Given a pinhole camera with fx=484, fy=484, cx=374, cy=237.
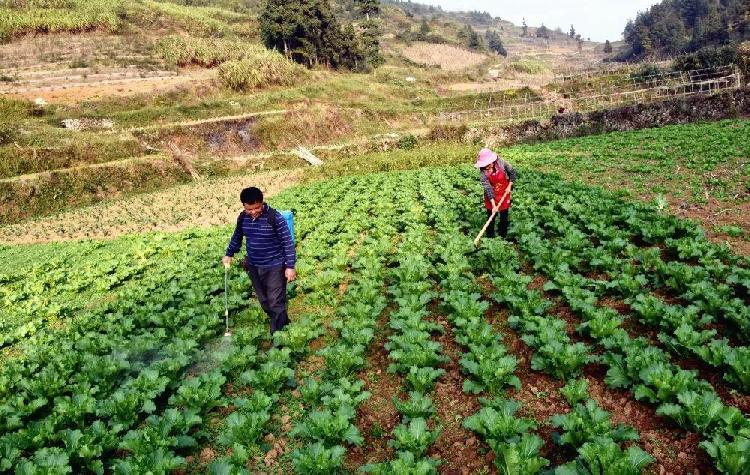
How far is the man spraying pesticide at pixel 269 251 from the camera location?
701 centimetres

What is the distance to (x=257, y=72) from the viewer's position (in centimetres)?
4675

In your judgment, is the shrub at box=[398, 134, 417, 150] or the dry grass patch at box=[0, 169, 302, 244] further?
the shrub at box=[398, 134, 417, 150]

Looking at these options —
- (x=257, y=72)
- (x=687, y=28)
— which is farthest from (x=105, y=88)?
(x=687, y=28)

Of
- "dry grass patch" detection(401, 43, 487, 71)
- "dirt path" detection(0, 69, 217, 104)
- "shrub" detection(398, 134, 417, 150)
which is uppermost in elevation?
"dry grass patch" detection(401, 43, 487, 71)

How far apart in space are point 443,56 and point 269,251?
116 meters

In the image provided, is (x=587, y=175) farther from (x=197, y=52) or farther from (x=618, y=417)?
(x=197, y=52)

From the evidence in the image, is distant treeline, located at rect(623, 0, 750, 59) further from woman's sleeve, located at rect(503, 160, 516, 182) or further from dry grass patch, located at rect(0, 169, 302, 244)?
woman's sleeve, located at rect(503, 160, 516, 182)

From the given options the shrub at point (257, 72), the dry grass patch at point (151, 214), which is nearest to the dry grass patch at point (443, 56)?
the shrub at point (257, 72)

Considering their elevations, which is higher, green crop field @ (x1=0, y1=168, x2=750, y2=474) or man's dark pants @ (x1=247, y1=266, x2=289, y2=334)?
man's dark pants @ (x1=247, y1=266, x2=289, y2=334)

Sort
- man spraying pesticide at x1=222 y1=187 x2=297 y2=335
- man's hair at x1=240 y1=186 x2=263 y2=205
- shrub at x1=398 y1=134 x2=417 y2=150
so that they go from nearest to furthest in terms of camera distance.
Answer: man's hair at x1=240 y1=186 x2=263 y2=205 → man spraying pesticide at x1=222 y1=187 x2=297 y2=335 → shrub at x1=398 y1=134 x2=417 y2=150

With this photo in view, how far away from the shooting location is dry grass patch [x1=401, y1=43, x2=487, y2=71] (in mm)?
107312

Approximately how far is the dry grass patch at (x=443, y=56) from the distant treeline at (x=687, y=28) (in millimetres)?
40880

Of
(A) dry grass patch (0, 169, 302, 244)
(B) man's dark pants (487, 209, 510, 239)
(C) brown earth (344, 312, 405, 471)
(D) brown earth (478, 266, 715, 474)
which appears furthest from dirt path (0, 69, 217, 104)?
(D) brown earth (478, 266, 715, 474)

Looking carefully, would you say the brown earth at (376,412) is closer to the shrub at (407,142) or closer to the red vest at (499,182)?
the red vest at (499,182)
